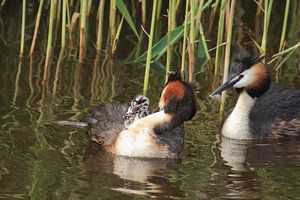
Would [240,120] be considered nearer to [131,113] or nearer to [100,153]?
[131,113]

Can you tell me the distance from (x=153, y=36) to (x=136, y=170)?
362 cm

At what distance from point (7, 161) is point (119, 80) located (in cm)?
276

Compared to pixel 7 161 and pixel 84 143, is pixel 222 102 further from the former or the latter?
pixel 7 161

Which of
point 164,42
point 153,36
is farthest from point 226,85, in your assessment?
point 153,36

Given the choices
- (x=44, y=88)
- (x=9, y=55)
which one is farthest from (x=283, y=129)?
(x=9, y=55)

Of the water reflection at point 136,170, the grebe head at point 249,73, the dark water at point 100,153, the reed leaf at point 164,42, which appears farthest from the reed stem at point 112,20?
the water reflection at point 136,170

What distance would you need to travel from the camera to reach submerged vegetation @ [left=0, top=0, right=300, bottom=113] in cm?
904

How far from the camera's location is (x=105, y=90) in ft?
31.6

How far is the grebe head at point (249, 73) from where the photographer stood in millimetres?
8992

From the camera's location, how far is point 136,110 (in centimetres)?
826

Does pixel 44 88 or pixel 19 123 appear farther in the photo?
pixel 44 88

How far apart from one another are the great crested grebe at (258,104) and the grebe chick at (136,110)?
772 millimetres

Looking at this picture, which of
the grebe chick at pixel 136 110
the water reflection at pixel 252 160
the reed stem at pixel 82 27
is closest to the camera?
the water reflection at pixel 252 160

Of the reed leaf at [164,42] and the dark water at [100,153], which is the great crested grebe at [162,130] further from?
the reed leaf at [164,42]
